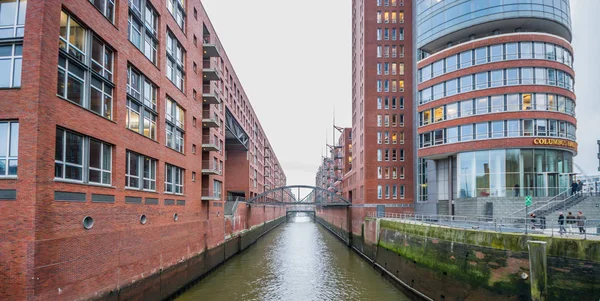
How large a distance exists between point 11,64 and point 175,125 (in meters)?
12.0

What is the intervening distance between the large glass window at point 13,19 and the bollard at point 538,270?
1818 centimetres

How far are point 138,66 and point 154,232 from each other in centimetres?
834

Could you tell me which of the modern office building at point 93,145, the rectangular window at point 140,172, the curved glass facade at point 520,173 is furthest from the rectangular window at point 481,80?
the rectangular window at point 140,172

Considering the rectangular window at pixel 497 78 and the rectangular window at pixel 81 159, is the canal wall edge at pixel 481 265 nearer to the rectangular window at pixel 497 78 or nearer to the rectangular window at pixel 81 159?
the rectangular window at pixel 497 78

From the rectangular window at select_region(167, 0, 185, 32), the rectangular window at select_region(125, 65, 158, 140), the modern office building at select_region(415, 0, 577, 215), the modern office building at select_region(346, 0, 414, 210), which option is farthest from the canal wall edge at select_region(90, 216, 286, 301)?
the modern office building at select_region(415, 0, 577, 215)

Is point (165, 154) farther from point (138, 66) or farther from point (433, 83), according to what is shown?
point (433, 83)

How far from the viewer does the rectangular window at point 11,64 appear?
11.3 m

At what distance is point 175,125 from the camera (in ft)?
76.4

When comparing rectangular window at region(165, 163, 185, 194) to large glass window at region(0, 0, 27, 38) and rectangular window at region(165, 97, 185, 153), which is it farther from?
large glass window at region(0, 0, 27, 38)

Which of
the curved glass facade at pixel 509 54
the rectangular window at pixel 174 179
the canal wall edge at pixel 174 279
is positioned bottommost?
the canal wall edge at pixel 174 279

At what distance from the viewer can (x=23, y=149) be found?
10938mm

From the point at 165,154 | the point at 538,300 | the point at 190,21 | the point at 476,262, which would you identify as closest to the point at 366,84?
the point at 190,21

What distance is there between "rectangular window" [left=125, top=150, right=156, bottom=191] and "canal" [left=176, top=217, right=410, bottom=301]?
6.37 meters

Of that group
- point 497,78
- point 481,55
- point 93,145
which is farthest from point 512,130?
point 93,145
